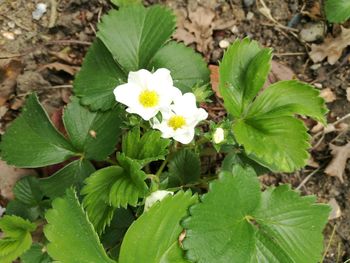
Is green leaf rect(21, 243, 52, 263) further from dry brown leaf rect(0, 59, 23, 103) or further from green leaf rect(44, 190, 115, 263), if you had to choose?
dry brown leaf rect(0, 59, 23, 103)

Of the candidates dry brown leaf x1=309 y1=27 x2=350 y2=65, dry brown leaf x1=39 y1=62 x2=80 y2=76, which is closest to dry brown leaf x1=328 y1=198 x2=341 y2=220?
dry brown leaf x1=309 y1=27 x2=350 y2=65

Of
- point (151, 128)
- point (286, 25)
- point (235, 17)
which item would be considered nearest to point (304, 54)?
point (286, 25)

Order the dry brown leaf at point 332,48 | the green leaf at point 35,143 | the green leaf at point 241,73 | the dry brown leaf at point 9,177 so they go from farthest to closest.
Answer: the dry brown leaf at point 332,48 → the dry brown leaf at point 9,177 → the green leaf at point 35,143 → the green leaf at point 241,73

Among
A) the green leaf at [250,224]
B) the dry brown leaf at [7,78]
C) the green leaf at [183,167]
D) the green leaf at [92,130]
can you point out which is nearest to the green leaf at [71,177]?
the green leaf at [92,130]

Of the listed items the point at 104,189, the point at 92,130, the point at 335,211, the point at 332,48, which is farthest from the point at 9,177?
the point at 332,48

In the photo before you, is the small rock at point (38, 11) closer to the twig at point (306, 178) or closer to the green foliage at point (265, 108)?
the green foliage at point (265, 108)

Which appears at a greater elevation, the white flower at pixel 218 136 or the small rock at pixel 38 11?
the small rock at pixel 38 11

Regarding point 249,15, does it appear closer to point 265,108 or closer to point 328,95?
point 328,95
